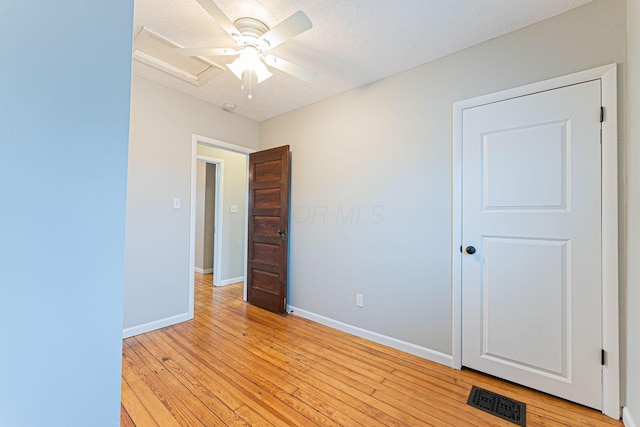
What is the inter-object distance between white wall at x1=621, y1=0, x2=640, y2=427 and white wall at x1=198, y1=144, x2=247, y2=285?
424 cm

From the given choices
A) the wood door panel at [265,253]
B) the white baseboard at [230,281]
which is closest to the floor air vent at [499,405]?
the wood door panel at [265,253]

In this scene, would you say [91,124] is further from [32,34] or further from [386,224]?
[386,224]

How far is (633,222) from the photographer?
1.43 m

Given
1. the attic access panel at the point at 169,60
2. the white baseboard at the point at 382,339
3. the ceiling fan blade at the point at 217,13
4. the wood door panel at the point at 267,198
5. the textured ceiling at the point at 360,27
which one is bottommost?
the white baseboard at the point at 382,339

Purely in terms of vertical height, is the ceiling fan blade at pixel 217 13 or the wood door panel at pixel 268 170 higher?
the ceiling fan blade at pixel 217 13

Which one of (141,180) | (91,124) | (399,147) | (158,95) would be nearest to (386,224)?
(399,147)

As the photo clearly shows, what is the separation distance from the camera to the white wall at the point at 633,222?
1.37 meters

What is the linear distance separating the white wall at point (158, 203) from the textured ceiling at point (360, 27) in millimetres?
360

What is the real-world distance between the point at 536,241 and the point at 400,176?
108cm

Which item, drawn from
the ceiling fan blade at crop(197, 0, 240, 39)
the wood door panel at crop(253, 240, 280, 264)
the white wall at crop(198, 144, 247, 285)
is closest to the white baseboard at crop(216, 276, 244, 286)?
the white wall at crop(198, 144, 247, 285)

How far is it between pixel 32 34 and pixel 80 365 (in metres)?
0.80

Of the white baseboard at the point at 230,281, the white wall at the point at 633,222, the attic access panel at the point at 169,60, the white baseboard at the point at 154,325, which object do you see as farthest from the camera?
the white baseboard at the point at 230,281

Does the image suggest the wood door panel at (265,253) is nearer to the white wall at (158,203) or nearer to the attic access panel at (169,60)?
the white wall at (158,203)

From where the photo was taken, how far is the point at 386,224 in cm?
249
